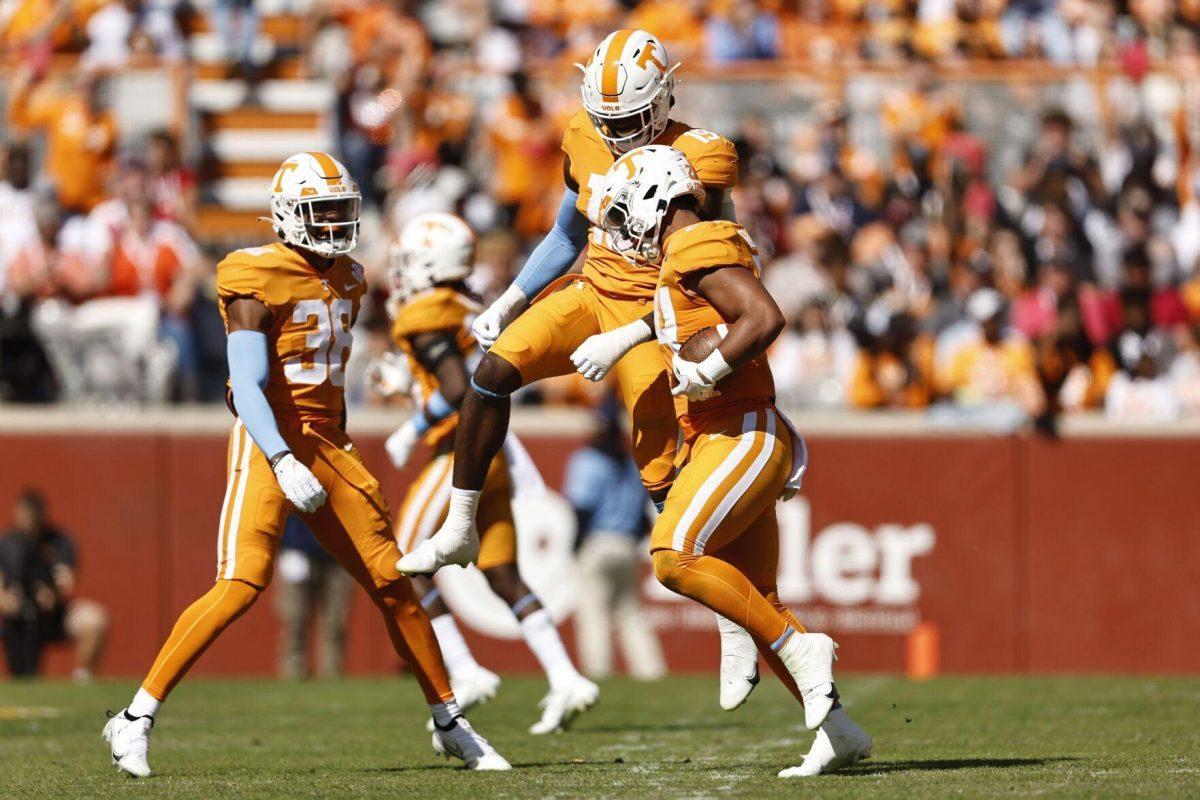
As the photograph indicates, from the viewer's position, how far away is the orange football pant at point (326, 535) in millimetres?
6777

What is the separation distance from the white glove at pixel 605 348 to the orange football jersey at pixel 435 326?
6.25 ft

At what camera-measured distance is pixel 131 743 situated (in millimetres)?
6625

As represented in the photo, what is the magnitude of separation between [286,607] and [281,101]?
5.15 metres

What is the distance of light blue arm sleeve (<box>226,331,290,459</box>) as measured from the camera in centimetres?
670

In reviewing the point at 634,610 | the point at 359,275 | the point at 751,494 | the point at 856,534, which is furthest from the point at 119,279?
the point at 751,494

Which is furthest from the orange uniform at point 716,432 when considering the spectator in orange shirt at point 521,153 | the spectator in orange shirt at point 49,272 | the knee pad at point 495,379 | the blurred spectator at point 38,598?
the spectator in orange shirt at point 521,153

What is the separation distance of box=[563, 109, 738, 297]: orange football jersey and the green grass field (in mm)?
1612

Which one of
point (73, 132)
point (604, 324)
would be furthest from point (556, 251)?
point (73, 132)

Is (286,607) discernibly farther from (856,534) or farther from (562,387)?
(856,534)

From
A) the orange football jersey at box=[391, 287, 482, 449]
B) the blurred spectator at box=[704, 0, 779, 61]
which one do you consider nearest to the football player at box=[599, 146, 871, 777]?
the orange football jersey at box=[391, 287, 482, 449]

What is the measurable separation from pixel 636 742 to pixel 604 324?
6.02 feet

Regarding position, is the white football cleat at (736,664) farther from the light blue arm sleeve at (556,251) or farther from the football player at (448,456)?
the football player at (448,456)

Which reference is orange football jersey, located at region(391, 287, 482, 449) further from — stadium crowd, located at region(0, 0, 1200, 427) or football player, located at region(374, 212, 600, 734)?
stadium crowd, located at region(0, 0, 1200, 427)

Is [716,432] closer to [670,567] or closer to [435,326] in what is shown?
[670,567]
